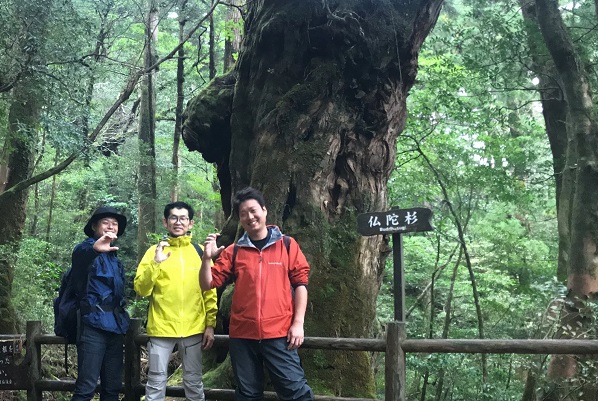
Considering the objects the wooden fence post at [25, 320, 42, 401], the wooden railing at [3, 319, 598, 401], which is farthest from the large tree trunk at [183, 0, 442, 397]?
the wooden fence post at [25, 320, 42, 401]

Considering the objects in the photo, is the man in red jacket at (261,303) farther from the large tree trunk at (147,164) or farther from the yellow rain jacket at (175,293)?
the large tree trunk at (147,164)

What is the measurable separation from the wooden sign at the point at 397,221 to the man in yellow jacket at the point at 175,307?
1.42 meters

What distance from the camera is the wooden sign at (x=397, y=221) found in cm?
421

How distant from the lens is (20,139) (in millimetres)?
7867

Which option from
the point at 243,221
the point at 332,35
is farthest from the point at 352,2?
the point at 243,221

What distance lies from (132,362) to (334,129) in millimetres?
3228

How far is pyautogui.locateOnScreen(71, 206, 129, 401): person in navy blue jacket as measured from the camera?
3.97 meters

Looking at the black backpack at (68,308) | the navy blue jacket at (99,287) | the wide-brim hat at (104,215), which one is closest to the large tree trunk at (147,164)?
the wide-brim hat at (104,215)

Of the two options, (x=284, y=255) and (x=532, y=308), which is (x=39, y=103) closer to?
(x=284, y=255)

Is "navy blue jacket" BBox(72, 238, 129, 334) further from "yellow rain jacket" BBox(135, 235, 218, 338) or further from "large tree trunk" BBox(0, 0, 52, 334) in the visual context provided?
"large tree trunk" BBox(0, 0, 52, 334)

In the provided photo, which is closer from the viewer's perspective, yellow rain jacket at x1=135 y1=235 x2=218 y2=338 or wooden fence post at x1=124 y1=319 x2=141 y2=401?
yellow rain jacket at x1=135 y1=235 x2=218 y2=338

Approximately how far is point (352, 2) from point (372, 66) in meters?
0.78

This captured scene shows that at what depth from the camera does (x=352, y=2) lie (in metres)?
6.08

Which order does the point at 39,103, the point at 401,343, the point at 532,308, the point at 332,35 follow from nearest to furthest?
the point at 401,343, the point at 332,35, the point at 39,103, the point at 532,308
